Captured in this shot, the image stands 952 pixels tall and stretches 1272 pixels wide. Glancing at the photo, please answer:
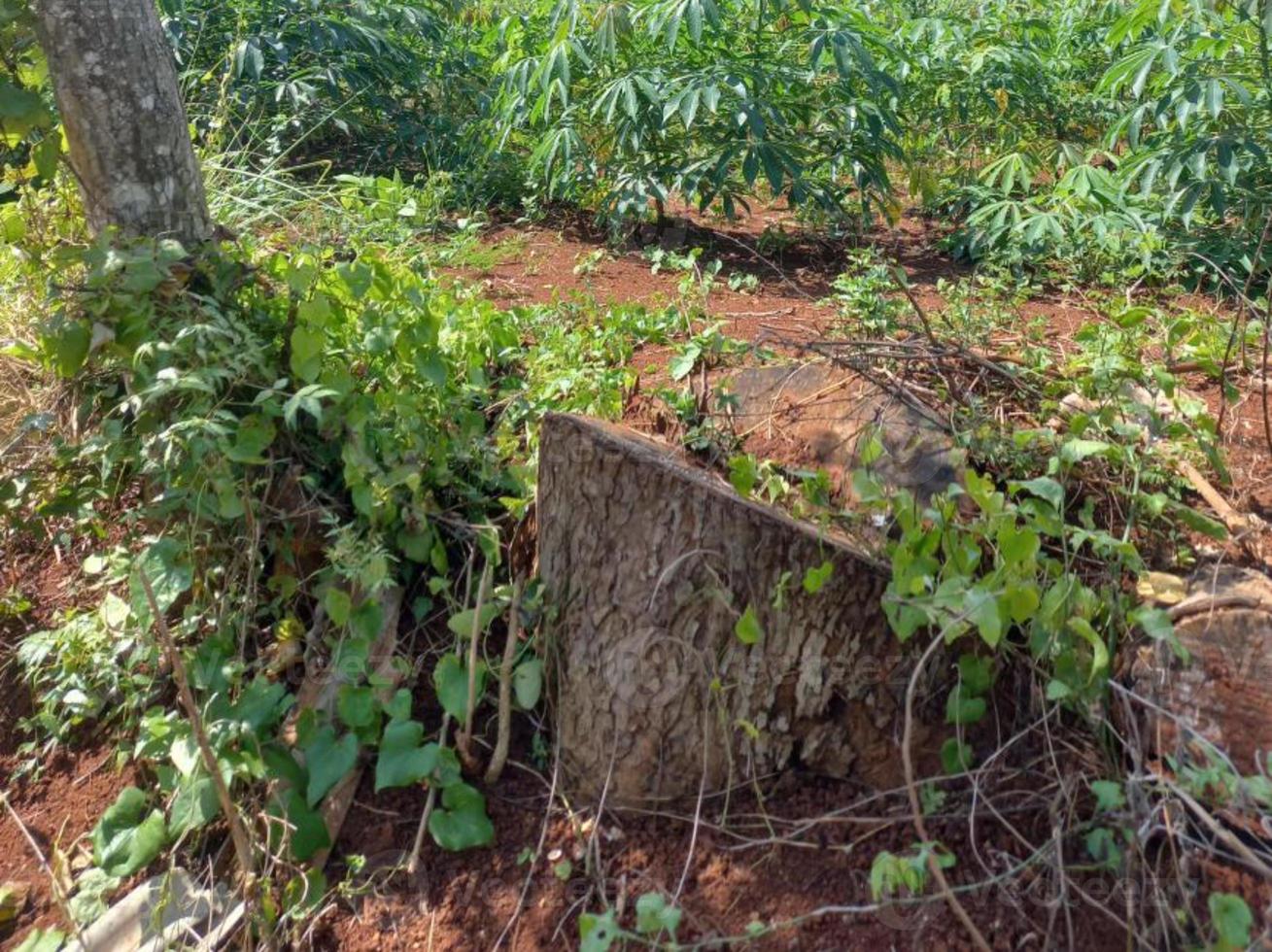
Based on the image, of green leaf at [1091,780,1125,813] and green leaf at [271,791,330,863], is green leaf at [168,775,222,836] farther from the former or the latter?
green leaf at [1091,780,1125,813]

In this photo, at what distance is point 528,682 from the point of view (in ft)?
7.07

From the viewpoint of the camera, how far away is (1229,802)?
1654 millimetres

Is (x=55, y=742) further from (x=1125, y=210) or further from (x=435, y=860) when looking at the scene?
(x=1125, y=210)

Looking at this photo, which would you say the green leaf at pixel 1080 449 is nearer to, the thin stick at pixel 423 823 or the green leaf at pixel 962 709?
the green leaf at pixel 962 709

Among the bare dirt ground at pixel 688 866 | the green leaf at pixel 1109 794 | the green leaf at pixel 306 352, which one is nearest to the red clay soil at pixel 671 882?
the bare dirt ground at pixel 688 866

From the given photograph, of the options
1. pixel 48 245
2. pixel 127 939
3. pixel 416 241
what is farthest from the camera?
pixel 416 241

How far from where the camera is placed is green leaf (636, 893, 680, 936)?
171cm

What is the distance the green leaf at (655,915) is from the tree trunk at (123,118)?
182 centimetres

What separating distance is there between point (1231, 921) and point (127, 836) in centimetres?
192

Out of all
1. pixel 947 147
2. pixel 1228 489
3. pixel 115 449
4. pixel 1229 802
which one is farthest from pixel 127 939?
pixel 947 147

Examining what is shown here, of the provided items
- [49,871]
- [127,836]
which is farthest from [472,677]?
[49,871]

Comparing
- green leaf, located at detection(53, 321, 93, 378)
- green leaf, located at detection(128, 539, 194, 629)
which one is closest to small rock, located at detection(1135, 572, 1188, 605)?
green leaf, located at detection(128, 539, 194, 629)

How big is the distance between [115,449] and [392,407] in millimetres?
607

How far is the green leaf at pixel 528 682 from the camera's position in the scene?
2.14m
